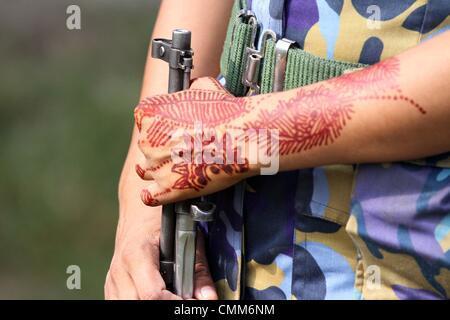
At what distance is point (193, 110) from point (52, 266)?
2897mm

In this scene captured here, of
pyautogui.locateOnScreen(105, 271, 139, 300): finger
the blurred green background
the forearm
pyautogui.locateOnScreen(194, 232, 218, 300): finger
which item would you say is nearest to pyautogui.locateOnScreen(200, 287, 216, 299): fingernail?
pyautogui.locateOnScreen(194, 232, 218, 300): finger

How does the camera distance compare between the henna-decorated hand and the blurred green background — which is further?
the blurred green background

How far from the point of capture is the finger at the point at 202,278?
171 centimetres

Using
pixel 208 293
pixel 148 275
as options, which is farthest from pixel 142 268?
pixel 208 293

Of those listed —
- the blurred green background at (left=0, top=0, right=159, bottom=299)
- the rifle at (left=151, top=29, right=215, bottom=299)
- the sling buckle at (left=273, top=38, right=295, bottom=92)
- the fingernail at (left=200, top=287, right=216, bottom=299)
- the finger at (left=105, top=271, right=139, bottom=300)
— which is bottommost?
the blurred green background at (left=0, top=0, right=159, bottom=299)

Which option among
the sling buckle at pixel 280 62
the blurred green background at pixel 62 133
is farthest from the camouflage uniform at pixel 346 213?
the blurred green background at pixel 62 133

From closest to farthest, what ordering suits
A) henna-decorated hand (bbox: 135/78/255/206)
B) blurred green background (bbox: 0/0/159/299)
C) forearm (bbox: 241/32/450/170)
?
forearm (bbox: 241/32/450/170)
henna-decorated hand (bbox: 135/78/255/206)
blurred green background (bbox: 0/0/159/299)

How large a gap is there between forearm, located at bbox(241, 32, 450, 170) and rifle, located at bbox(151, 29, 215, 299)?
196mm

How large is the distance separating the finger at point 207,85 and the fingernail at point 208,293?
0.34m

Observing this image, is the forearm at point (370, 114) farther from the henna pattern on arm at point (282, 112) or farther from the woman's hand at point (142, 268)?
the woman's hand at point (142, 268)

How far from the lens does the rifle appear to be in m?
1.69

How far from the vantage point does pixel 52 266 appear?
14.3ft

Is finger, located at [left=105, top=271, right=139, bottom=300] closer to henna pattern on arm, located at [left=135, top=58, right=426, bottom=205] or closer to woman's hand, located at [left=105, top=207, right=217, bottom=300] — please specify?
woman's hand, located at [left=105, top=207, right=217, bottom=300]

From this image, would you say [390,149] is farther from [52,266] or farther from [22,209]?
[22,209]
